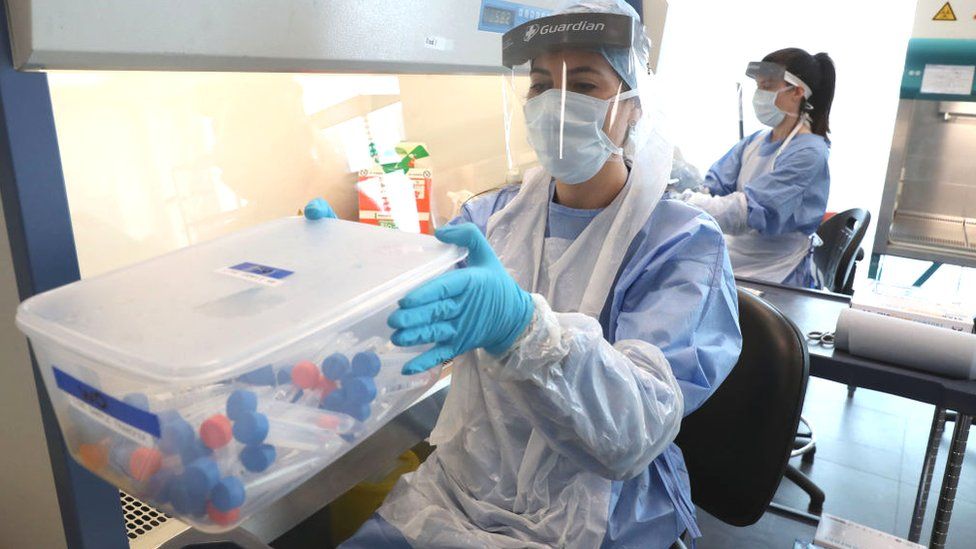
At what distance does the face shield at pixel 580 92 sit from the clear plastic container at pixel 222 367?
0.50 meters

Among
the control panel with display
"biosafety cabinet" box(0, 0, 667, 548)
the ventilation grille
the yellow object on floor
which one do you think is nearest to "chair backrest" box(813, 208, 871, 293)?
"biosafety cabinet" box(0, 0, 667, 548)

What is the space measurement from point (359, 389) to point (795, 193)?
2.73 m

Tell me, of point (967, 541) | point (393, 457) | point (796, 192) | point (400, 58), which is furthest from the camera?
point (796, 192)

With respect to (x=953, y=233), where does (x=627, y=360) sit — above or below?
above

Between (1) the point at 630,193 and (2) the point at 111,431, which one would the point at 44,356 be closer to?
(2) the point at 111,431

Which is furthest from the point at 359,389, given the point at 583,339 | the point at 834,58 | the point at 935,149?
the point at 935,149

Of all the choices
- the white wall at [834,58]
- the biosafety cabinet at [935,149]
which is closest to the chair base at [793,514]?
the white wall at [834,58]

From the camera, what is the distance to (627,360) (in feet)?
3.11

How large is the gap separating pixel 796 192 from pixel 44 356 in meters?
2.91

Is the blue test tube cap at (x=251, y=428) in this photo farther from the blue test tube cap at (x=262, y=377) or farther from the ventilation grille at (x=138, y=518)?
the ventilation grille at (x=138, y=518)

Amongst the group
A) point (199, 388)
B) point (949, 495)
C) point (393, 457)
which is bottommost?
point (949, 495)

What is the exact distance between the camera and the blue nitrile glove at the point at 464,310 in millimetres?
700

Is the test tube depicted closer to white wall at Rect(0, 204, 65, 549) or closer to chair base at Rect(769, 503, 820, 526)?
white wall at Rect(0, 204, 65, 549)

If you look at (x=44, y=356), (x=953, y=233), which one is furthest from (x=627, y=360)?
(x=953, y=233)
